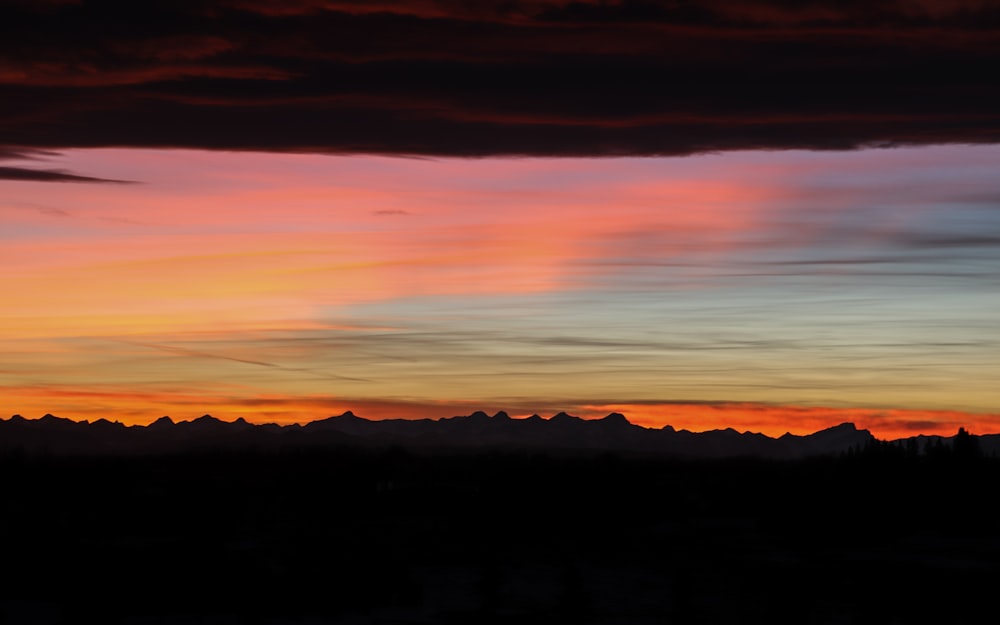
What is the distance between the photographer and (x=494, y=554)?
71062mm

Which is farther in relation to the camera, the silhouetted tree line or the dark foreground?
the silhouetted tree line

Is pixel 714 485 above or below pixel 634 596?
above

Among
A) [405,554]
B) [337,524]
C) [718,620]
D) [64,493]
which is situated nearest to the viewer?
[718,620]

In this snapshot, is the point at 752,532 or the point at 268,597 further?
the point at 752,532

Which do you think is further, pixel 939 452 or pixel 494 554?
pixel 939 452

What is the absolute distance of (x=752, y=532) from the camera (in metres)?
95.6

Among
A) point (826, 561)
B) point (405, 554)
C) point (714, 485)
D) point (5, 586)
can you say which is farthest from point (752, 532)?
point (714, 485)

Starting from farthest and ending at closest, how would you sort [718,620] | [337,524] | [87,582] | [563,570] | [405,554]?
1. [337,524]
2. [405,554]
3. [563,570]
4. [87,582]
5. [718,620]

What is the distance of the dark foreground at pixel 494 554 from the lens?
4697 centimetres

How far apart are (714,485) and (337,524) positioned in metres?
83.5

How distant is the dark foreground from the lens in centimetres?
4697

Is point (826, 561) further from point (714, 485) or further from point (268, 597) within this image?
point (714, 485)

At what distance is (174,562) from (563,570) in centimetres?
1845

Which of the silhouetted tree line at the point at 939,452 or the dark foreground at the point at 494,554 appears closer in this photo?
the dark foreground at the point at 494,554
